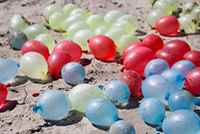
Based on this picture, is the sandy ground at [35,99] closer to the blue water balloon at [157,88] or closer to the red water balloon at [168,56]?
the blue water balloon at [157,88]

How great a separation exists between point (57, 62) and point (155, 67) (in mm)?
840

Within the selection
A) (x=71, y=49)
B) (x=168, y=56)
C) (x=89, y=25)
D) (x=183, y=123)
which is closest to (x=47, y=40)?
(x=71, y=49)

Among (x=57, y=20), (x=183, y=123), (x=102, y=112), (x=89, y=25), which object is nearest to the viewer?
(x=183, y=123)

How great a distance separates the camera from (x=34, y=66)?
4.06 m

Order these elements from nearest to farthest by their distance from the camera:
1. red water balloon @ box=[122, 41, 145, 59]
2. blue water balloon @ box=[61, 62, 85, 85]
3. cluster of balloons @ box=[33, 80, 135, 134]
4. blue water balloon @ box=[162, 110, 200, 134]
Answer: blue water balloon @ box=[162, 110, 200, 134] → cluster of balloons @ box=[33, 80, 135, 134] → blue water balloon @ box=[61, 62, 85, 85] → red water balloon @ box=[122, 41, 145, 59]

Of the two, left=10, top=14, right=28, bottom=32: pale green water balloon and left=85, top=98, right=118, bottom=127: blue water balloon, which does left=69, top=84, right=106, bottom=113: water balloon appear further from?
left=10, top=14, right=28, bottom=32: pale green water balloon

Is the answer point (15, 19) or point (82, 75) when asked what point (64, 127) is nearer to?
point (82, 75)

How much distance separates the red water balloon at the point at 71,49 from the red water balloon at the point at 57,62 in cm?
16

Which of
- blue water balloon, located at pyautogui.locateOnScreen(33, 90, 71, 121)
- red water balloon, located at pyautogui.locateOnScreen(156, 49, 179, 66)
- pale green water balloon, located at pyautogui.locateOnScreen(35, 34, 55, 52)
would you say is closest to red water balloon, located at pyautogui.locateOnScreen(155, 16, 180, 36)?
red water balloon, located at pyautogui.locateOnScreen(156, 49, 179, 66)

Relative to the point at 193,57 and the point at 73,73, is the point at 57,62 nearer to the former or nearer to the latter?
the point at 73,73

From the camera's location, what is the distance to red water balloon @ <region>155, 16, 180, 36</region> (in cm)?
503

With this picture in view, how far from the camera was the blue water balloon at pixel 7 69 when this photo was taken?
3.90m

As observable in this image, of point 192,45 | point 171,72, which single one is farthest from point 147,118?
point 192,45

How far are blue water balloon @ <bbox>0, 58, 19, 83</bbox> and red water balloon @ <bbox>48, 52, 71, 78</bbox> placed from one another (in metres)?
0.30
